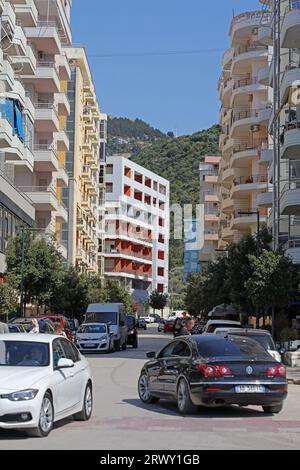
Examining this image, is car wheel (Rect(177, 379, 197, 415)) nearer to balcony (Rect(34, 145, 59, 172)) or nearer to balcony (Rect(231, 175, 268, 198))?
balcony (Rect(34, 145, 59, 172))

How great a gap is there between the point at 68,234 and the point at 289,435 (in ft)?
263

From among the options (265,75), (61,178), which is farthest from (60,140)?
(265,75)

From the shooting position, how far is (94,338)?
42.9m

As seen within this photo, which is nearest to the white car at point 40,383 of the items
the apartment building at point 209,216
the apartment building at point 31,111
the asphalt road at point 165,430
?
the asphalt road at point 165,430

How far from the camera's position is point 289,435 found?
1324cm

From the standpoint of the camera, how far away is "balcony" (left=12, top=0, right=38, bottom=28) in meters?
58.2

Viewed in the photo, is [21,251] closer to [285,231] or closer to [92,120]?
[285,231]

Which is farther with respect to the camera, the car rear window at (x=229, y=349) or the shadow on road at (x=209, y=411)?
the car rear window at (x=229, y=349)

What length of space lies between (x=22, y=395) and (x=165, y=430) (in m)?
2.49

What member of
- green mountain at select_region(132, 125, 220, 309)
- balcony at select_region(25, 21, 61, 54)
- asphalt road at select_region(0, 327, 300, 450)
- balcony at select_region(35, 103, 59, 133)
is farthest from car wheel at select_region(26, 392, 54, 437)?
green mountain at select_region(132, 125, 220, 309)

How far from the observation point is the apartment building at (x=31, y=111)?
49125 mm

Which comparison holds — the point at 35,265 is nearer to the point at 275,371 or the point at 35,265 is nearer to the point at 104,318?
A: the point at 104,318

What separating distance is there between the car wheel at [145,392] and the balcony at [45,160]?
1948 inches

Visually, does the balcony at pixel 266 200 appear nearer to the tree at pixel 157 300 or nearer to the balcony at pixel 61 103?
the balcony at pixel 61 103
